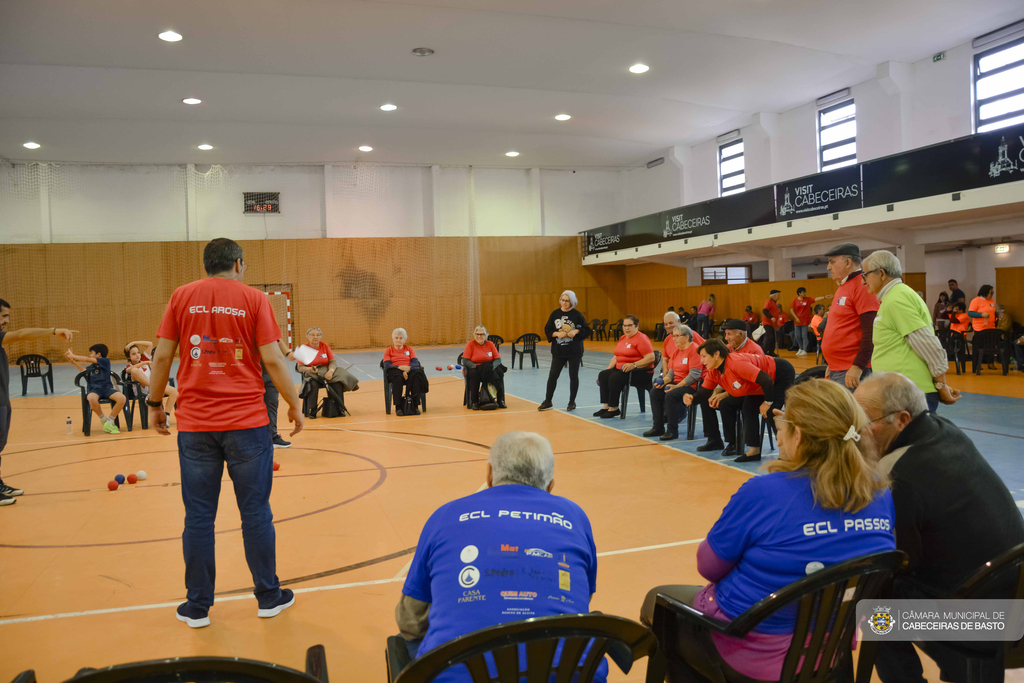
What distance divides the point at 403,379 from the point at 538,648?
25.6ft

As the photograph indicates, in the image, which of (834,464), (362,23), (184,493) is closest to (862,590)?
(834,464)

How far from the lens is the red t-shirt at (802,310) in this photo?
50.8 feet

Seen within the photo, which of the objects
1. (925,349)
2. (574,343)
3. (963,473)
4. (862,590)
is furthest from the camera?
(574,343)

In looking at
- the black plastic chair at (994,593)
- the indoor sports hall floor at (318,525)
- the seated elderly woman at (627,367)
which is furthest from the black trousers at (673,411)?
the black plastic chair at (994,593)

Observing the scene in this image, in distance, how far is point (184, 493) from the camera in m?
2.83

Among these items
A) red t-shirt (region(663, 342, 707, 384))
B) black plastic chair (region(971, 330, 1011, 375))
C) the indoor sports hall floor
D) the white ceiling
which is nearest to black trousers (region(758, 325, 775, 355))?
black plastic chair (region(971, 330, 1011, 375))

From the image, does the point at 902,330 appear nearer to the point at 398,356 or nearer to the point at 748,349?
the point at 748,349

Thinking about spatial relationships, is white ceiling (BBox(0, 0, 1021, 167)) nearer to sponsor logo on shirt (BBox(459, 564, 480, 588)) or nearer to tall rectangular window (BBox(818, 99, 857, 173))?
tall rectangular window (BBox(818, 99, 857, 173))

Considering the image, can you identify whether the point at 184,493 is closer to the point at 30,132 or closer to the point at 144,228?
the point at 30,132

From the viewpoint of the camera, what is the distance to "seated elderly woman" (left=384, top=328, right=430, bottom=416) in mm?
8891

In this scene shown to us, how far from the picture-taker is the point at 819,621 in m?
1.58

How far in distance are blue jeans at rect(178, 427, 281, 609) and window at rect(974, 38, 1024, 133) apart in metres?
14.1

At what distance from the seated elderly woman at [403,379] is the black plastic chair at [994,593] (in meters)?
7.40

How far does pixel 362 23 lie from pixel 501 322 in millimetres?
13145
